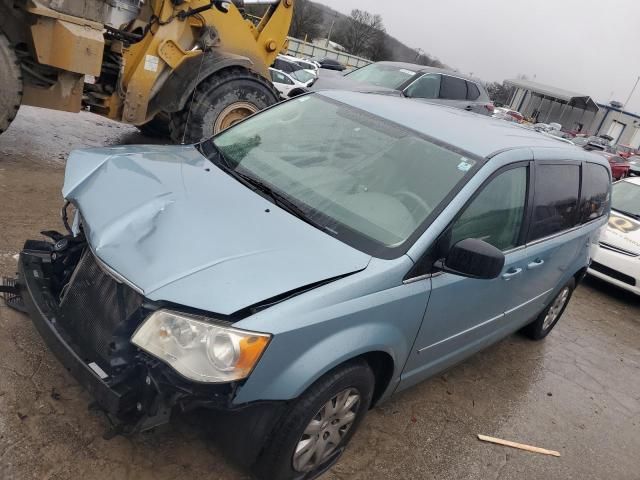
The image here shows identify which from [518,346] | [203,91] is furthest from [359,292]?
[203,91]

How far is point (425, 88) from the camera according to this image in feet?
32.6

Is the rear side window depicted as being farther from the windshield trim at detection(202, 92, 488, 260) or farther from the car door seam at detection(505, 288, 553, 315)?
the windshield trim at detection(202, 92, 488, 260)

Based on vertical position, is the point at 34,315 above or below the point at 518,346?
above

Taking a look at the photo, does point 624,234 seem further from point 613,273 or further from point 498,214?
point 498,214

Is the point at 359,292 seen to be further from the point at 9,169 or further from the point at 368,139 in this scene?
the point at 9,169

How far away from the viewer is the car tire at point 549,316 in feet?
15.8

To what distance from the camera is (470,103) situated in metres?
10.7

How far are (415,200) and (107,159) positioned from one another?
1755mm

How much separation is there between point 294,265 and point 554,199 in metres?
2.29

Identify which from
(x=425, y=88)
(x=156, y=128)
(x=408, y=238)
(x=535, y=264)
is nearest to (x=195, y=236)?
(x=408, y=238)

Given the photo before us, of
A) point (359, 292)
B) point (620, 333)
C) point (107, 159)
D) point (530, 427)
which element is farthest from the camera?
point (620, 333)

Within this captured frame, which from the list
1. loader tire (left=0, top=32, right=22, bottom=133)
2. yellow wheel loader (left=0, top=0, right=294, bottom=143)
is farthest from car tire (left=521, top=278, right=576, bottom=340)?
loader tire (left=0, top=32, right=22, bottom=133)

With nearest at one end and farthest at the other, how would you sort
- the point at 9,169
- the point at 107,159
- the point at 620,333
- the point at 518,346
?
1. the point at 107,159
2. the point at 518,346
3. the point at 9,169
4. the point at 620,333

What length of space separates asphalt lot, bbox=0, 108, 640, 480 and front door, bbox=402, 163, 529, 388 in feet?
1.45
